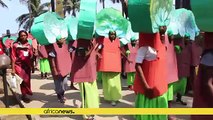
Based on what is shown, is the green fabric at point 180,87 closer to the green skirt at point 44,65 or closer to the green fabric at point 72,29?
the green fabric at point 72,29

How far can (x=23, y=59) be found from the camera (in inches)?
336

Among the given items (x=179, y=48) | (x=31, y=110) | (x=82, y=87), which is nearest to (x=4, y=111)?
(x=31, y=110)

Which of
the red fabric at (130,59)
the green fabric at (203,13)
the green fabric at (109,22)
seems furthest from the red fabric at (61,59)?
Result: the green fabric at (203,13)

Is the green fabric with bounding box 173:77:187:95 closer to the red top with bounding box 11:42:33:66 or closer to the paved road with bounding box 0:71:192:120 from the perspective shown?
the paved road with bounding box 0:71:192:120

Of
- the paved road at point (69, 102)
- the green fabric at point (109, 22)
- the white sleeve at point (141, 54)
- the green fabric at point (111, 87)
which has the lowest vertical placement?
the paved road at point (69, 102)

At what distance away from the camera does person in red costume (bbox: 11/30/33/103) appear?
27.5 ft

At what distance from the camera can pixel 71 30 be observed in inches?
397

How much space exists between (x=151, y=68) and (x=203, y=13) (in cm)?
133

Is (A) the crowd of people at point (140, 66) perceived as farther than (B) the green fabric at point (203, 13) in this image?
Yes

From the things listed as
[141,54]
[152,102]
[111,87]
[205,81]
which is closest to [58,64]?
[111,87]

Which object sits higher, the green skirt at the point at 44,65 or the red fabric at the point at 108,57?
the red fabric at the point at 108,57

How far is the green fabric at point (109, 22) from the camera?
Answer: 849 cm

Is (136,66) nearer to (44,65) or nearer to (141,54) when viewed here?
(141,54)

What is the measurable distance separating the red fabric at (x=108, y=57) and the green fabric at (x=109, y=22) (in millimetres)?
182
